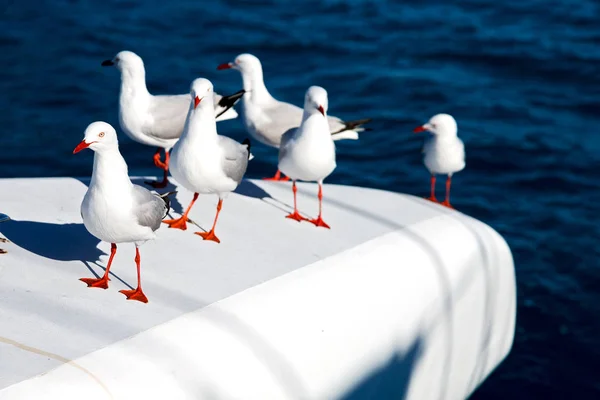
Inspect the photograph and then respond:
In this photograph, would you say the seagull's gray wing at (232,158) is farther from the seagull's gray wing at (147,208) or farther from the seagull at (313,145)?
the seagull's gray wing at (147,208)

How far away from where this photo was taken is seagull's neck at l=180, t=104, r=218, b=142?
18.2ft

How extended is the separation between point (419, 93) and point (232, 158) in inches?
274

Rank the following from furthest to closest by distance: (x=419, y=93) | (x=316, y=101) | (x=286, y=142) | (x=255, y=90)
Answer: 1. (x=419, y=93)
2. (x=255, y=90)
3. (x=286, y=142)
4. (x=316, y=101)

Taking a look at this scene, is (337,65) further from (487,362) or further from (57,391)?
(57,391)

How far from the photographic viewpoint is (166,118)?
6984mm

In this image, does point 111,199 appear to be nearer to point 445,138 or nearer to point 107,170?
point 107,170

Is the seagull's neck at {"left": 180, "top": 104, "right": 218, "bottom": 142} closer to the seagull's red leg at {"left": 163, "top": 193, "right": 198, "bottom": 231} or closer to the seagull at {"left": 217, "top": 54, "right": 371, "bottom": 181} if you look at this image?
the seagull's red leg at {"left": 163, "top": 193, "right": 198, "bottom": 231}

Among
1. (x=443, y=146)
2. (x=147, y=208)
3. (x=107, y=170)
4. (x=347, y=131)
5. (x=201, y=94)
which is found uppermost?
(x=201, y=94)

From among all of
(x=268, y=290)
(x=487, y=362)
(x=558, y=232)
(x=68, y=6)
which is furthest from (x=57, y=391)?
(x=68, y=6)

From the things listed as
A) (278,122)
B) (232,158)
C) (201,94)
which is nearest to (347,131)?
(278,122)

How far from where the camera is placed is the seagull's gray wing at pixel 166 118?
696 centimetres

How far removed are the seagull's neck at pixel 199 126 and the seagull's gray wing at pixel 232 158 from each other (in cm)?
15

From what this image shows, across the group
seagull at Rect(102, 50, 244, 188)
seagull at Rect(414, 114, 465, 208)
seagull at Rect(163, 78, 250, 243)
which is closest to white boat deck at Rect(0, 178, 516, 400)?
seagull at Rect(163, 78, 250, 243)

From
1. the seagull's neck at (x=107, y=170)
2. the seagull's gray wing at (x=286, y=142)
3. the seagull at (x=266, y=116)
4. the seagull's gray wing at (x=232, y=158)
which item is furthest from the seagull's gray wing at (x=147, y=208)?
the seagull at (x=266, y=116)
